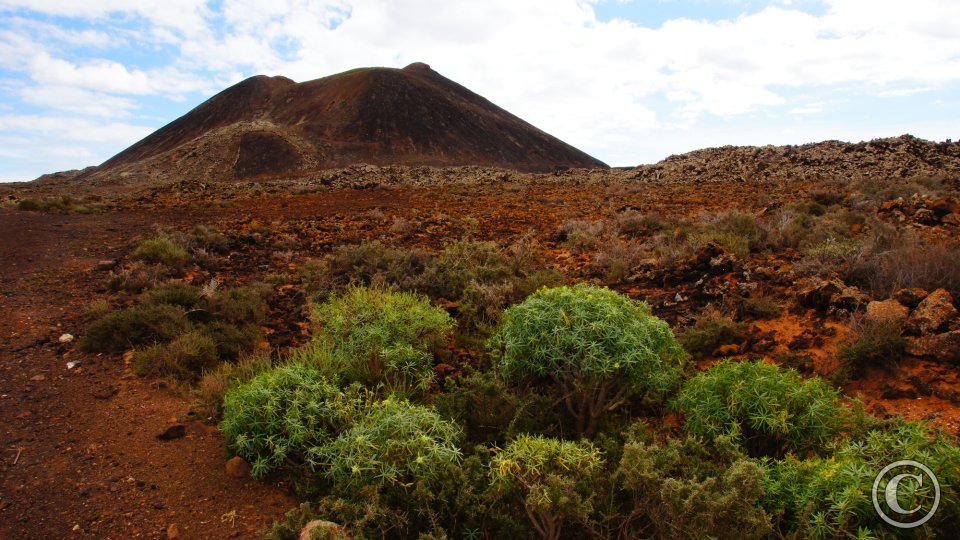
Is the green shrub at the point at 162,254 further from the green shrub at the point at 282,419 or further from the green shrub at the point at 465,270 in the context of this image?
the green shrub at the point at 282,419

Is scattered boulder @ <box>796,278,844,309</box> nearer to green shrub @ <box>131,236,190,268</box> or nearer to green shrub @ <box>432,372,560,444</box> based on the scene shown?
green shrub @ <box>432,372,560,444</box>

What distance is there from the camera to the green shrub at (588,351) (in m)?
3.38

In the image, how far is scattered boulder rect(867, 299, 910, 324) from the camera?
4160 mm

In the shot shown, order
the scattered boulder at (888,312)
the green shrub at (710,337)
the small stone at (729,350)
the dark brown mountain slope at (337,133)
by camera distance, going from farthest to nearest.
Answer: the dark brown mountain slope at (337,133), the green shrub at (710,337), the small stone at (729,350), the scattered boulder at (888,312)

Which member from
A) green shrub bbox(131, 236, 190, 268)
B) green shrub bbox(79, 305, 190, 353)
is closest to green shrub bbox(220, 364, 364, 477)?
green shrub bbox(79, 305, 190, 353)

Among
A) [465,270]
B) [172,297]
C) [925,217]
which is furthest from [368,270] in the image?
[925,217]

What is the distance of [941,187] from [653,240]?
26.2 ft

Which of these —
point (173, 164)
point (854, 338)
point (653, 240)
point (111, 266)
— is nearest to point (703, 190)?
point (653, 240)

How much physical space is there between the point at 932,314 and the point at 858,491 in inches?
107

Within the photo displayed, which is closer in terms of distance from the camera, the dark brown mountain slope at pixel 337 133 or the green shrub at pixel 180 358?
the green shrub at pixel 180 358

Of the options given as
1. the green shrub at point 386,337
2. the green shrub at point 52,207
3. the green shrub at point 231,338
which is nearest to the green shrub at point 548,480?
the green shrub at point 386,337

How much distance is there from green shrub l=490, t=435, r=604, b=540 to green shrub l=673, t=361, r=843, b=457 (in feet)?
3.13

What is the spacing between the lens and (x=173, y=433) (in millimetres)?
3646

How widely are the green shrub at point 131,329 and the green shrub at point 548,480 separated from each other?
12.8 ft
